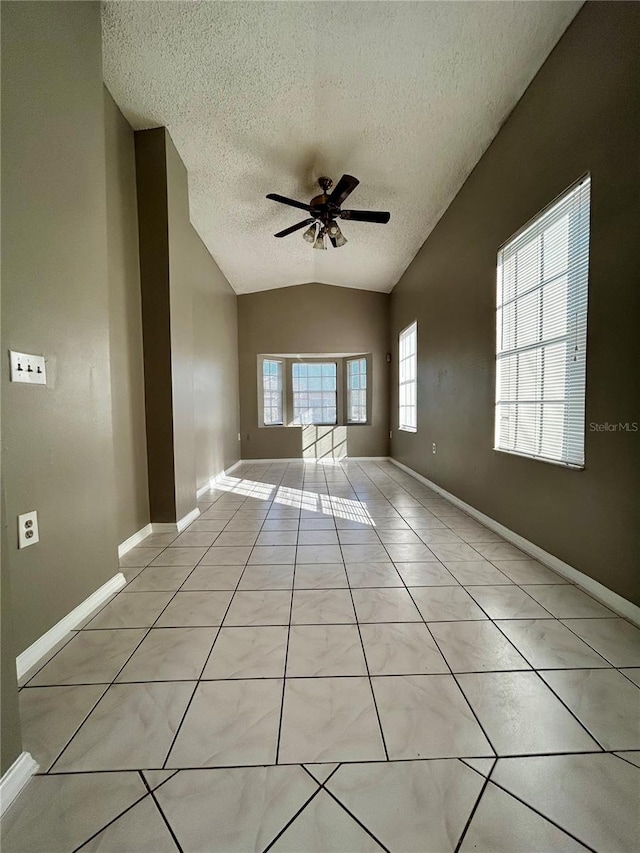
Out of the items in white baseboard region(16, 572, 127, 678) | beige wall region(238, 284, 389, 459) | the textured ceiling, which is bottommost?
white baseboard region(16, 572, 127, 678)

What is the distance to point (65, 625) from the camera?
147cm

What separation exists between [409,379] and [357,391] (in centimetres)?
141

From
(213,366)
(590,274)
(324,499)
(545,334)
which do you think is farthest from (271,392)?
(590,274)

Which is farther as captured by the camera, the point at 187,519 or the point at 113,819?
the point at 187,519

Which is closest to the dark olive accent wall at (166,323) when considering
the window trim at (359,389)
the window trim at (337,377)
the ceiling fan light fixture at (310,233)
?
the ceiling fan light fixture at (310,233)

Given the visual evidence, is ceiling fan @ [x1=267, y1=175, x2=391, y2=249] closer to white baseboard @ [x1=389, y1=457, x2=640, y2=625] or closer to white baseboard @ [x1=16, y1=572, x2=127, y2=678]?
white baseboard @ [x1=389, y1=457, x2=640, y2=625]

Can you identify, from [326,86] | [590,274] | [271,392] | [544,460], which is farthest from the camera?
[271,392]

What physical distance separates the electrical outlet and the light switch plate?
522mm

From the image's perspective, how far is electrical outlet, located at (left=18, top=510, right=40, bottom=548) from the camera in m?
1.27

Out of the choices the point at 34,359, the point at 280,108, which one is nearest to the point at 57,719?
the point at 34,359

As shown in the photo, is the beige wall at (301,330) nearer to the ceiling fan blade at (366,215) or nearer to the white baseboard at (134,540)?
the ceiling fan blade at (366,215)

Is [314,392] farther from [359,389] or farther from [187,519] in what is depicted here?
[187,519]

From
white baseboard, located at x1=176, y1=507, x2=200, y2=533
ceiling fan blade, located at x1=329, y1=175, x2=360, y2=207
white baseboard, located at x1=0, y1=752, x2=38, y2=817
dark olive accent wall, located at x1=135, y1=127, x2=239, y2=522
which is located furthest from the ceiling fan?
white baseboard, located at x1=0, y1=752, x2=38, y2=817

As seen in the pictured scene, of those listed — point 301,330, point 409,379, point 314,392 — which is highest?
point 301,330
